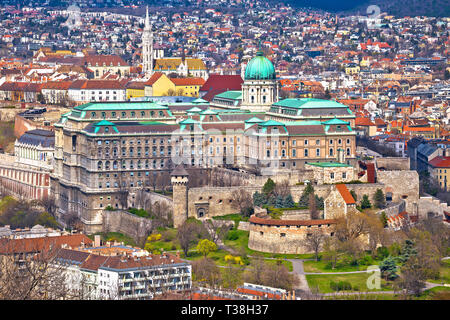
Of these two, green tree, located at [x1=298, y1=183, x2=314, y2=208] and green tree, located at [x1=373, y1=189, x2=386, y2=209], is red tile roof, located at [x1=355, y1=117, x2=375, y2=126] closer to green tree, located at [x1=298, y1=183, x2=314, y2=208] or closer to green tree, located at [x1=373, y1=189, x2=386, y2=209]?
green tree, located at [x1=373, y1=189, x2=386, y2=209]

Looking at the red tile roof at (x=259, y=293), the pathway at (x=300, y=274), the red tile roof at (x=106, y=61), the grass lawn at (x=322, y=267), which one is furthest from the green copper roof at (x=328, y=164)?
the red tile roof at (x=106, y=61)

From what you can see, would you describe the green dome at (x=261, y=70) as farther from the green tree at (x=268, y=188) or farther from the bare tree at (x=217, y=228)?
the bare tree at (x=217, y=228)

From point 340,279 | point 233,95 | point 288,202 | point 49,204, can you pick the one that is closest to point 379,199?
point 288,202

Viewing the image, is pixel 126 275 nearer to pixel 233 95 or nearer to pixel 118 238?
pixel 118 238

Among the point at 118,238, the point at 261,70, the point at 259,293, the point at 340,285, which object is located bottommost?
the point at 118,238

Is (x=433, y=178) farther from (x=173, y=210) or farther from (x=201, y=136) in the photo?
(x=173, y=210)
